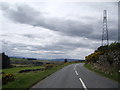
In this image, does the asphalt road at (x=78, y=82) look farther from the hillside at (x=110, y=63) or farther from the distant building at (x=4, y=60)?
the distant building at (x=4, y=60)

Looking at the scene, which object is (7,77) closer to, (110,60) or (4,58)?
(110,60)

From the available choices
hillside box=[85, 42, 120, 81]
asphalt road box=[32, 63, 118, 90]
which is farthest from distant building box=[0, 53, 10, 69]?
asphalt road box=[32, 63, 118, 90]

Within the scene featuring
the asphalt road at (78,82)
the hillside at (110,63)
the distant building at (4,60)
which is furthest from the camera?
the distant building at (4,60)

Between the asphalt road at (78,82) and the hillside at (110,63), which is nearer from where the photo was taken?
the asphalt road at (78,82)

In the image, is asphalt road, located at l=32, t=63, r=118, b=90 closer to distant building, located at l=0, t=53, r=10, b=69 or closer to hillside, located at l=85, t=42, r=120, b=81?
hillside, located at l=85, t=42, r=120, b=81

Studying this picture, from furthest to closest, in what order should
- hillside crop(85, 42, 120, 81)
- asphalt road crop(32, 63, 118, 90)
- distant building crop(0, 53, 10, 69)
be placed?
distant building crop(0, 53, 10, 69), hillside crop(85, 42, 120, 81), asphalt road crop(32, 63, 118, 90)

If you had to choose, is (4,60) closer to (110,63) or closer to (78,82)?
(110,63)

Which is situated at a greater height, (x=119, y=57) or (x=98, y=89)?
(x=119, y=57)

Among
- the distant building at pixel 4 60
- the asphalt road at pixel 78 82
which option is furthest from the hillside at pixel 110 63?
the distant building at pixel 4 60

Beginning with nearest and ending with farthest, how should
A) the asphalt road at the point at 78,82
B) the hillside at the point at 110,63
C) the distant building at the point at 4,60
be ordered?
the asphalt road at the point at 78,82
the hillside at the point at 110,63
the distant building at the point at 4,60

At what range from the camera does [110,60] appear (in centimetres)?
2391

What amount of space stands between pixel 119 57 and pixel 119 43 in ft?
44.8

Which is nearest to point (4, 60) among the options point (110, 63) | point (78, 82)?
point (110, 63)

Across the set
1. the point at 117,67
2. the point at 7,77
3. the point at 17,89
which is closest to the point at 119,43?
the point at 117,67
